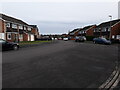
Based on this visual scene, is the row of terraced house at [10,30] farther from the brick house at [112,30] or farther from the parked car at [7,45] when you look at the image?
the brick house at [112,30]

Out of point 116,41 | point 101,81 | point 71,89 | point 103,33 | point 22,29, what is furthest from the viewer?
point 103,33

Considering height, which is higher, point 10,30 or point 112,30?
point 112,30

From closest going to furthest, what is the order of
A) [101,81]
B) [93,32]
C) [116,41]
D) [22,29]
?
[101,81] → [116,41] → [22,29] → [93,32]

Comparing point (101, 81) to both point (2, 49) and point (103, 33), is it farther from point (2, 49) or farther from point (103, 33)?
point (103, 33)

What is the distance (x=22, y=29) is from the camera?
35250 mm

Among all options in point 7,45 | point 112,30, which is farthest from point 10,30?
point 112,30

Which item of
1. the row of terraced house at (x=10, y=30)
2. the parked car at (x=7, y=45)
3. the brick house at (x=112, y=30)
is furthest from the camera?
the brick house at (x=112, y=30)

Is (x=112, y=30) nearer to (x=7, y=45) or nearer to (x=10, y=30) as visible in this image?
(x=10, y=30)

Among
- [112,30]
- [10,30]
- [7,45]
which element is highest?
[112,30]

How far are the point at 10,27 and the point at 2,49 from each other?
1848 centimetres

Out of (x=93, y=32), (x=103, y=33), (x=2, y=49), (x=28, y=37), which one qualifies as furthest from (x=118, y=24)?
(x=2, y=49)

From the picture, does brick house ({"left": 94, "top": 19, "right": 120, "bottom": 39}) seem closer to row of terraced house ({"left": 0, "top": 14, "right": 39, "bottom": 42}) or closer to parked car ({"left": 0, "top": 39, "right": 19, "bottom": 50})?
row of terraced house ({"left": 0, "top": 14, "right": 39, "bottom": 42})

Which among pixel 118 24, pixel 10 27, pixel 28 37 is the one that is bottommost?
pixel 28 37

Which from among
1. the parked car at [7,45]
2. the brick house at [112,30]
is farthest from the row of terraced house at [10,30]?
the brick house at [112,30]
